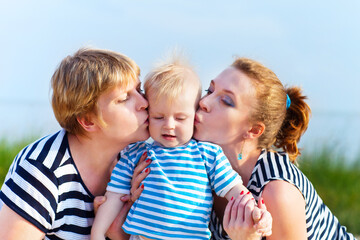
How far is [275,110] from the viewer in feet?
11.4

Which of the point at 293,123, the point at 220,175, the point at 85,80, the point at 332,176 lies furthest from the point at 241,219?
the point at 332,176

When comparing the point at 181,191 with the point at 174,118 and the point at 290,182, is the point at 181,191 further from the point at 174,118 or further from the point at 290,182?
the point at 290,182

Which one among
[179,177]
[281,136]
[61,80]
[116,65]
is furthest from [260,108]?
[61,80]

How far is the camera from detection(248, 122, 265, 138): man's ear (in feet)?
11.2

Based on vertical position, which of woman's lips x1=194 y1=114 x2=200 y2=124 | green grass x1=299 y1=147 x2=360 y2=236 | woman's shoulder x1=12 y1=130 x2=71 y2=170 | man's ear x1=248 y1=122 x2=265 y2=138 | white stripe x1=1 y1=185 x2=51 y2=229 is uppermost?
woman's lips x1=194 y1=114 x2=200 y2=124

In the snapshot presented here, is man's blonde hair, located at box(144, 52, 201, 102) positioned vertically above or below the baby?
above

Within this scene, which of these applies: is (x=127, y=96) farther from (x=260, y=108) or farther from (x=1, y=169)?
(x=1, y=169)

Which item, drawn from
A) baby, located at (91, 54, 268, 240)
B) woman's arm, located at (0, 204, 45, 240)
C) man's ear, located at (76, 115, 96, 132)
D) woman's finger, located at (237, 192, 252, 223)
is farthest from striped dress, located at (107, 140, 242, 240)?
woman's arm, located at (0, 204, 45, 240)

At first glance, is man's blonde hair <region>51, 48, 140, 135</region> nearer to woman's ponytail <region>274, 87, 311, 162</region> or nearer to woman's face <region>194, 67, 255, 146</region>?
woman's face <region>194, 67, 255, 146</region>

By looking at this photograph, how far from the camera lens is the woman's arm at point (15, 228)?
10.4ft

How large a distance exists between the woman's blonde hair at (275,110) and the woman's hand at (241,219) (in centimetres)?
68

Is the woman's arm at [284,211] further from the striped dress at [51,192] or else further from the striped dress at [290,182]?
the striped dress at [51,192]

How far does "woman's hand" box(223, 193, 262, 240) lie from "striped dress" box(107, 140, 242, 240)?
12 centimetres

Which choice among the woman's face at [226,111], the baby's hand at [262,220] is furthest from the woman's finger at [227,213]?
the woman's face at [226,111]
